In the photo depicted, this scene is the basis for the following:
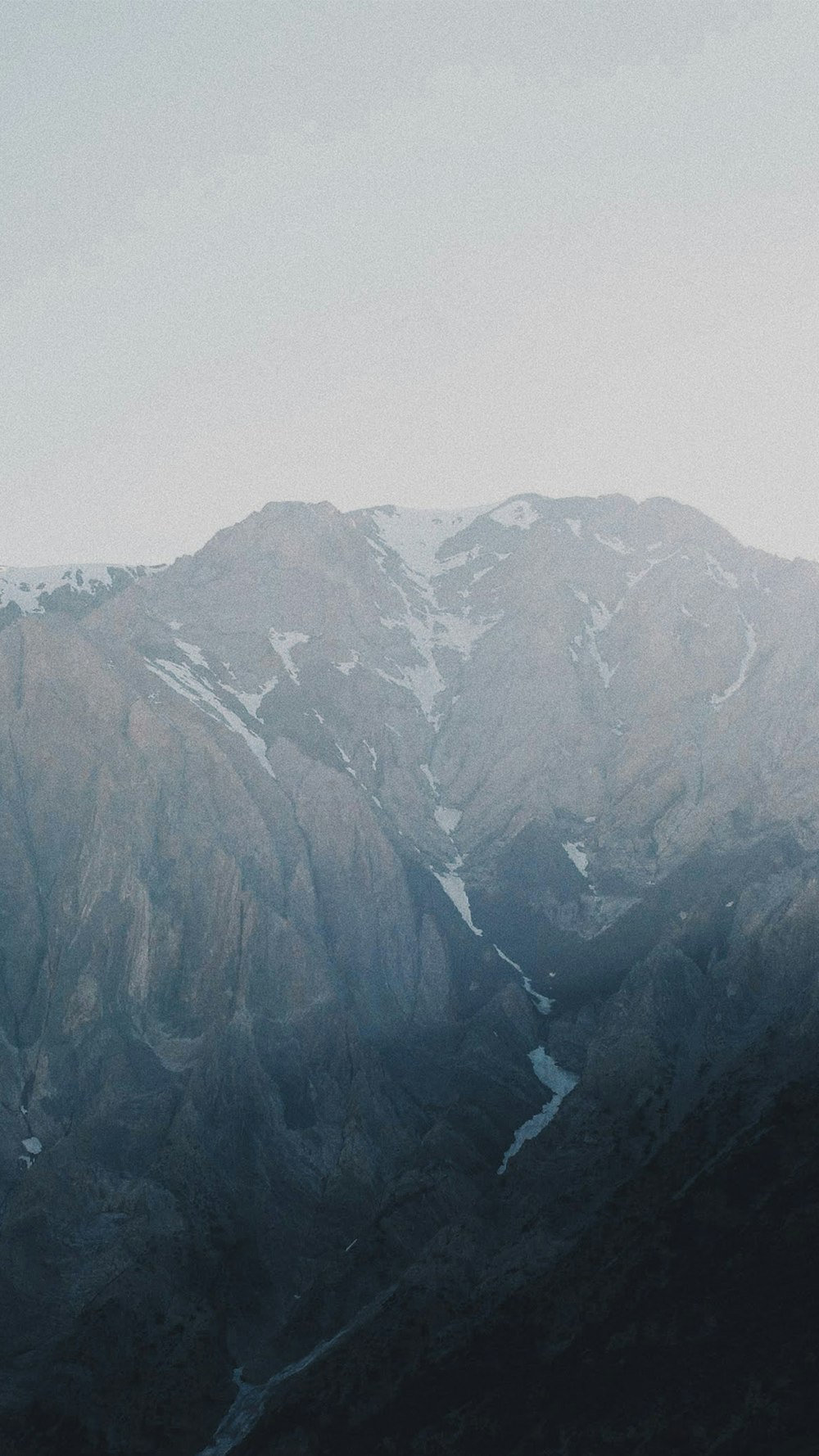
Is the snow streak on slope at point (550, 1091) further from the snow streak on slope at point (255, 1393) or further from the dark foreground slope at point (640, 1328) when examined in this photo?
the snow streak on slope at point (255, 1393)

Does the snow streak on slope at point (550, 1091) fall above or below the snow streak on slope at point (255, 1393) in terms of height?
below

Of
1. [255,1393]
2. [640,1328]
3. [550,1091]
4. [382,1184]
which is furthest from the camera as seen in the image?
[550,1091]

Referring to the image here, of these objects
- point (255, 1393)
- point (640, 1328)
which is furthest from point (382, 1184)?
point (640, 1328)

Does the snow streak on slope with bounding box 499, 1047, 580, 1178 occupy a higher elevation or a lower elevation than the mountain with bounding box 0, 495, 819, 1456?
lower

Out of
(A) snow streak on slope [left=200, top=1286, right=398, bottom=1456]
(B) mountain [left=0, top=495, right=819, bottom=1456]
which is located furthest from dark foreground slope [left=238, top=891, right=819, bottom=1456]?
(A) snow streak on slope [left=200, top=1286, right=398, bottom=1456]

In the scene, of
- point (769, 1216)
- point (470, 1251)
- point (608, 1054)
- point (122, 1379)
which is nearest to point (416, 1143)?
point (608, 1054)

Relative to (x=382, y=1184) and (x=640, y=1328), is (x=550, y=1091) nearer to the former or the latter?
(x=382, y=1184)

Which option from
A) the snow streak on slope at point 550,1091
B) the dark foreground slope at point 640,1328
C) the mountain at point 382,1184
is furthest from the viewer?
the snow streak on slope at point 550,1091

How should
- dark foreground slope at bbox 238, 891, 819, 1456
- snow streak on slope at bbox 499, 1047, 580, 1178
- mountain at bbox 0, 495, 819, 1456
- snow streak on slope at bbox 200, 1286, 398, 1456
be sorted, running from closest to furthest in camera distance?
dark foreground slope at bbox 238, 891, 819, 1456, mountain at bbox 0, 495, 819, 1456, snow streak on slope at bbox 200, 1286, 398, 1456, snow streak on slope at bbox 499, 1047, 580, 1178

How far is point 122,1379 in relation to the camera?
132000 millimetres

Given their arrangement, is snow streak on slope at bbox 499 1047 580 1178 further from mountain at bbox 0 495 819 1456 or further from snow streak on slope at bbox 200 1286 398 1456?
snow streak on slope at bbox 200 1286 398 1456

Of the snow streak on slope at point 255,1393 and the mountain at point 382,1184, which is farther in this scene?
the snow streak on slope at point 255,1393

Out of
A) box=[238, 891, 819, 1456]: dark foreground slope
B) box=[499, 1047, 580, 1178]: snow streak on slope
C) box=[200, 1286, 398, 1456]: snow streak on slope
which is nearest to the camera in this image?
box=[238, 891, 819, 1456]: dark foreground slope

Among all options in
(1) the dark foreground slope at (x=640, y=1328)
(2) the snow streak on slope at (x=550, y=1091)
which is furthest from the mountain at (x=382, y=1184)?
(2) the snow streak on slope at (x=550, y=1091)
